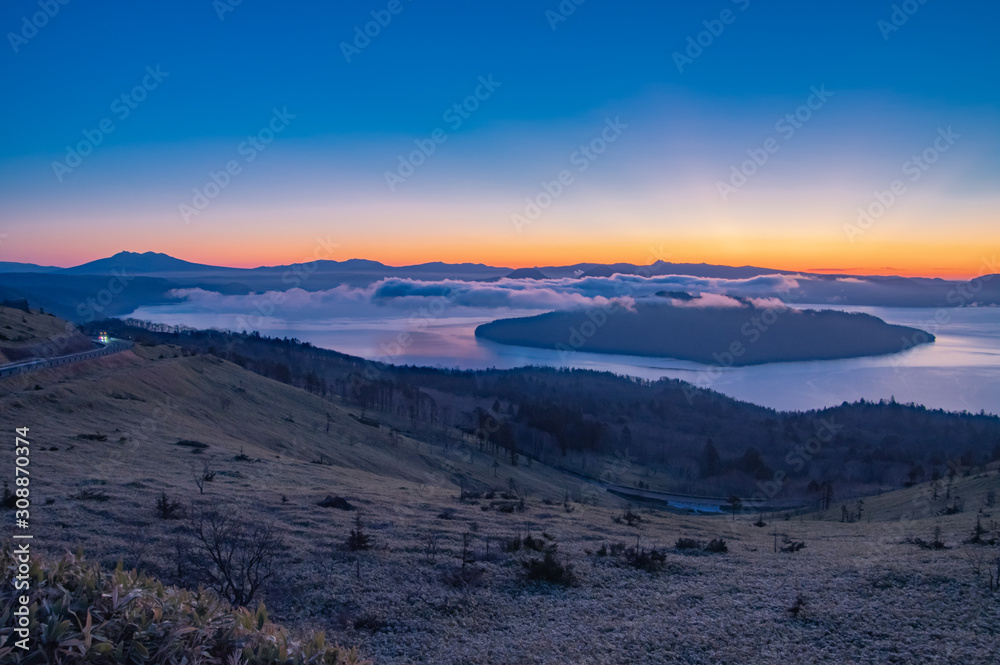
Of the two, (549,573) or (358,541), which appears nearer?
(549,573)

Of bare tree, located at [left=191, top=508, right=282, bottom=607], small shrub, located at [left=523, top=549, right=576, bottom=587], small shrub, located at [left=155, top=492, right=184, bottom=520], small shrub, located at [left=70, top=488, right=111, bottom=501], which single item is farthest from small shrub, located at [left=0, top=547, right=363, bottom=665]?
small shrub, located at [left=70, top=488, right=111, bottom=501]

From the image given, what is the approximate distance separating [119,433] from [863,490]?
173ft

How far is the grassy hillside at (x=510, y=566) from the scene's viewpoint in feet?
26.3

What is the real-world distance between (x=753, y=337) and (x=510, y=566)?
183768 millimetres

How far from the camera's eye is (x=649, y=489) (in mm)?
52531

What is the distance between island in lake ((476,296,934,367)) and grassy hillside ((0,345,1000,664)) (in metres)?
161

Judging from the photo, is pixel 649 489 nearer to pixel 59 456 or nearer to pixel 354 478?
pixel 354 478

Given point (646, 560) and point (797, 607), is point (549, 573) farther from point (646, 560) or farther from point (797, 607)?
point (797, 607)

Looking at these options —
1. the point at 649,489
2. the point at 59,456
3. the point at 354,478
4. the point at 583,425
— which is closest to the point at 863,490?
the point at 649,489

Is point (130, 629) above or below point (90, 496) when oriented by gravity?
above

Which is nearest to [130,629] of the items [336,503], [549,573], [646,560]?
[549,573]

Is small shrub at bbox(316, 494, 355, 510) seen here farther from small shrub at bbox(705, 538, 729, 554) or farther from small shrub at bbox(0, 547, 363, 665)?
small shrub at bbox(0, 547, 363, 665)

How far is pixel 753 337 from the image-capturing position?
177m

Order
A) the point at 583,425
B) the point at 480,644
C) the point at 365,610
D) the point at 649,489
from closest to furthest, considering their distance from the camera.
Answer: the point at 480,644 → the point at 365,610 → the point at 649,489 → the point at 583,425
